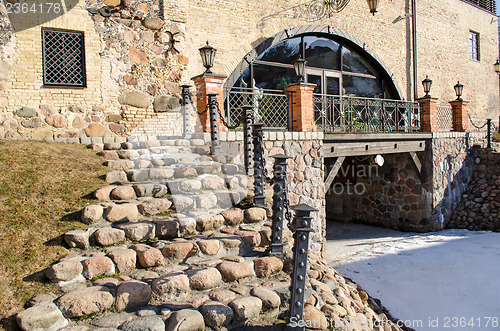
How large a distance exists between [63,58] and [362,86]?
9318 millimetres

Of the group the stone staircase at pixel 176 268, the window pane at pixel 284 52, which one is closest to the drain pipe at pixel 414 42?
the window pane at pixel 284 52

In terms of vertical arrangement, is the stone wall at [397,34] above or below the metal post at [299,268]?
above

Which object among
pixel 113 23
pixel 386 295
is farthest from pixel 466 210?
pixel 113 23

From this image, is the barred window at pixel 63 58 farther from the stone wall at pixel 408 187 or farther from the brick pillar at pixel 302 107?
the stone wall at pixel 408 187

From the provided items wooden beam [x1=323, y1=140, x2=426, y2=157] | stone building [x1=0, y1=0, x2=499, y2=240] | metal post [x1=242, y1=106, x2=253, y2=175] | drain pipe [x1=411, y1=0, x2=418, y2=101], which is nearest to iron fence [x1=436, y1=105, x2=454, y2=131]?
stone building [x1=0, y1=0, x2=499, y2=240]

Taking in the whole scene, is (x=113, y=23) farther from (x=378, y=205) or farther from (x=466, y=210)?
(x=466, y=210)

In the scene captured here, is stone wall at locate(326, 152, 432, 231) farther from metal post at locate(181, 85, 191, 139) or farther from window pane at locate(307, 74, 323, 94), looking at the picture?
metal post at locate(181, 85, 191, 139)

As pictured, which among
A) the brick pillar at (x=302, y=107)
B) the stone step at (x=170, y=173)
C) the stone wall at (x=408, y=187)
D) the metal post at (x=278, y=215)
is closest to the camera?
the metal post at (x=278, y=215)

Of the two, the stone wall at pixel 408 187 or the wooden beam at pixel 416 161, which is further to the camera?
the stone wall at pixel 408 187

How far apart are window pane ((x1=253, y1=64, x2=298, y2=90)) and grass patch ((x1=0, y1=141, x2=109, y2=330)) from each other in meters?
5.57

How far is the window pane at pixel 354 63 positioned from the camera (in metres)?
12.0

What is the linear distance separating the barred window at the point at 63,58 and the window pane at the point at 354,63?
26.4 feet

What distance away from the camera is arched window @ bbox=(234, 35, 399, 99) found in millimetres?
9797

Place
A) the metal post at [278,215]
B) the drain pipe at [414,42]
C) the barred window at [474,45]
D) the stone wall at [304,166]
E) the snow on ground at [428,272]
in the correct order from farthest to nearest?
the barred window at [474,45], the drain pipe at [414,42], the stone wall at [304,166], the snow on ground at [428,272], the metal post at [278,215]
